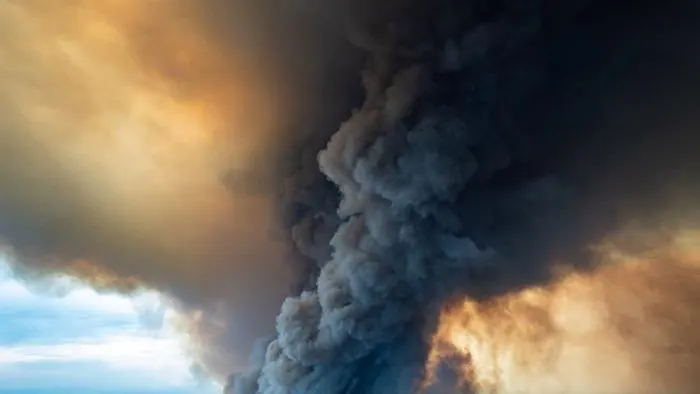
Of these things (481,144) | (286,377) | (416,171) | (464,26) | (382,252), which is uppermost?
(464,26)

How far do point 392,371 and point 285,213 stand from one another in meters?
5.70

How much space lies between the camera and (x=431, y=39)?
19000 millimetres

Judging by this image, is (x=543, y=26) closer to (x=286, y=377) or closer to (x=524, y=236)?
(x=524, y=236)

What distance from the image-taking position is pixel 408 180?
1862 cm

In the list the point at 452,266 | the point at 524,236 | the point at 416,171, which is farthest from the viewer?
the point at 524,236

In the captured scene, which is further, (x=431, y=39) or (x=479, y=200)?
(x=479, y=200)

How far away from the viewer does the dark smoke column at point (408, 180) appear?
18.5 meters

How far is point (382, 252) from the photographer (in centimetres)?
1892

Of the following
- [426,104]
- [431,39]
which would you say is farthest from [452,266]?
[431,39]

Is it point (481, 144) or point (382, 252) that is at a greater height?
point (481, 144)

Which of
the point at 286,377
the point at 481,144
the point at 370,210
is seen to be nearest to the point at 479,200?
the point at 481,144

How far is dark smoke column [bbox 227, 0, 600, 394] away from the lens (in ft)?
60.6

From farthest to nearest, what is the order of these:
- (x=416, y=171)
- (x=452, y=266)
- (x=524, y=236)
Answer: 1. (x=524, y=236)
2. (x=452, y=266)
3. (x=416, y=171)

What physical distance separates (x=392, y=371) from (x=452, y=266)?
3.28m
